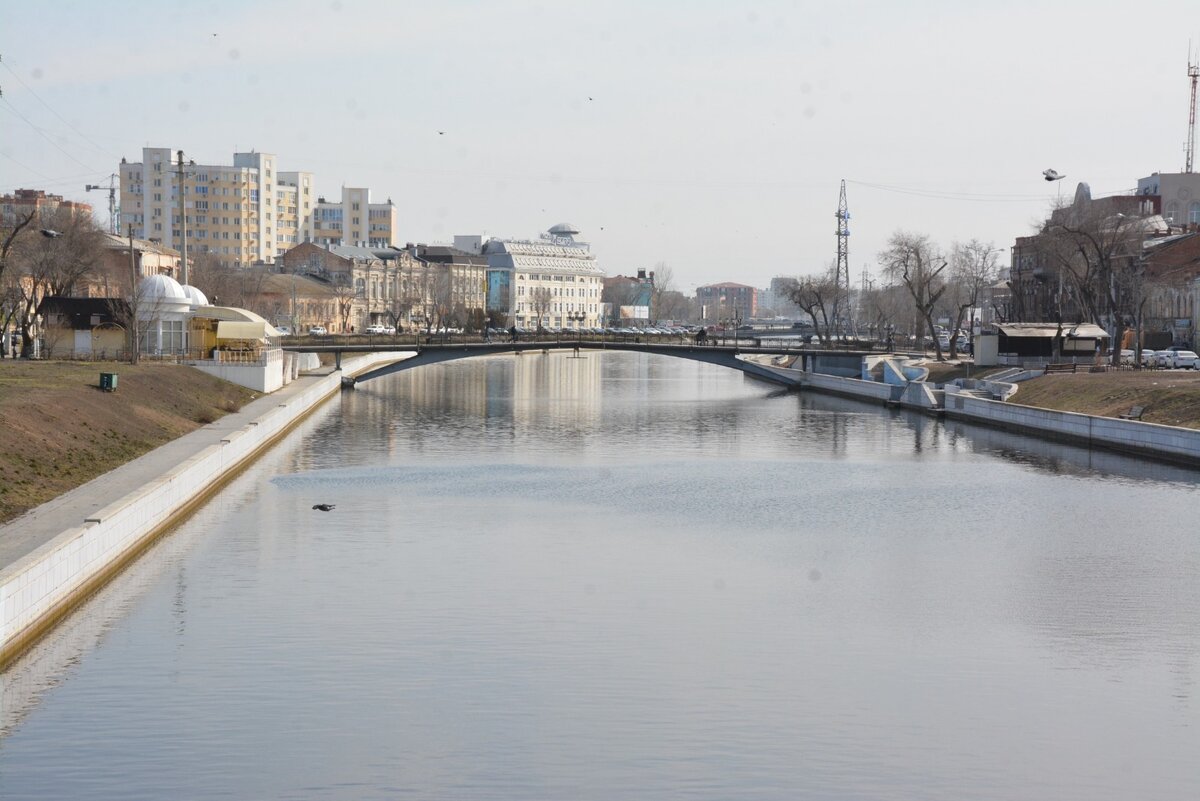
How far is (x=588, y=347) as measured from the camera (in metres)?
102

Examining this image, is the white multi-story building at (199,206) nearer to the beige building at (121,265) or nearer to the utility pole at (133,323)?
the beige building at (121,265)

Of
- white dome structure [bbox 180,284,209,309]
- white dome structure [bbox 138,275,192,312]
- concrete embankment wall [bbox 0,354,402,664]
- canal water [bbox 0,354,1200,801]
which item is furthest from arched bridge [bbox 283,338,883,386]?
canal water [bbox 0,354,1200,801]

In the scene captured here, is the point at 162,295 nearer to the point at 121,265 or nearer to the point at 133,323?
the point at 133,323

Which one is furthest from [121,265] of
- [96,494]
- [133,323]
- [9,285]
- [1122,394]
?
[96,494]

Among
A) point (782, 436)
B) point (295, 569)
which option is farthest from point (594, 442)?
point (295, 569)

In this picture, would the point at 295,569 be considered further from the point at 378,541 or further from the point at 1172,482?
the point at 1172,482

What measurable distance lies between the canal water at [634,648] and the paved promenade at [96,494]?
1535 millimetres

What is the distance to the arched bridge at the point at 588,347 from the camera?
9512cm

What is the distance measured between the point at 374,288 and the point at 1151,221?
3459 inches

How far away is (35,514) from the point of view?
27672mm

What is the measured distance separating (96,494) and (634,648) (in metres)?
14.3

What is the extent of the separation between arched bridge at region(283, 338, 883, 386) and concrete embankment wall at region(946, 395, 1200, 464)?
3100 cm

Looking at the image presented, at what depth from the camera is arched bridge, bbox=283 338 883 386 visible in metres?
95.1

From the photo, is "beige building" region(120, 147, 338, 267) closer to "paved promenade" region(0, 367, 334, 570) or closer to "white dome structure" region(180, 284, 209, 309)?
"white dome structure" region(180, 284, 209, 309)
